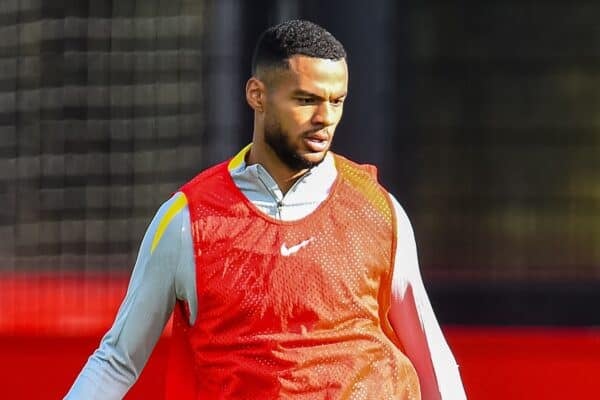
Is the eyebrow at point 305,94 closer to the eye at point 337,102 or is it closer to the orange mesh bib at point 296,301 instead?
the eye at point 337,102

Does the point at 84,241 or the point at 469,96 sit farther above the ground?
the point at 469,96

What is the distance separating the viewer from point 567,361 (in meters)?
4.79

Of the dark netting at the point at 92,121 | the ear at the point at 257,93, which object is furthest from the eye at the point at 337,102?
the dark netting at the point at 92,121

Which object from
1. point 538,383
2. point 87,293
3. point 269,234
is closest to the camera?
point 269,234

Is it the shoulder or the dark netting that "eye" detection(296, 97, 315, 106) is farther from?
the dark netting

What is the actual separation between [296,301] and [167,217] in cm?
28

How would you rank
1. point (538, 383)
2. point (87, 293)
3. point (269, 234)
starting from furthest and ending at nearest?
point (87, 293)
point (538, 383)
point (269, 234)

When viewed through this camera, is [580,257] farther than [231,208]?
Yes

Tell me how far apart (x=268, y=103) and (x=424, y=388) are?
1.84 feet

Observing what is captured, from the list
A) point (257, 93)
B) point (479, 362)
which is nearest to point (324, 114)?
point (257, 93)

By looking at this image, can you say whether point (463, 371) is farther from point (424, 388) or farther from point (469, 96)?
point (424, 388)

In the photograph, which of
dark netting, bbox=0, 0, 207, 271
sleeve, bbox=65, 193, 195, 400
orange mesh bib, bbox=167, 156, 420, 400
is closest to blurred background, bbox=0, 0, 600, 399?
dark netting, bbox=0, 0, 207, 271

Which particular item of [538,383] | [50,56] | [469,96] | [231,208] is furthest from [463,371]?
[231,208]

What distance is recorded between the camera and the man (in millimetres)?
2877
